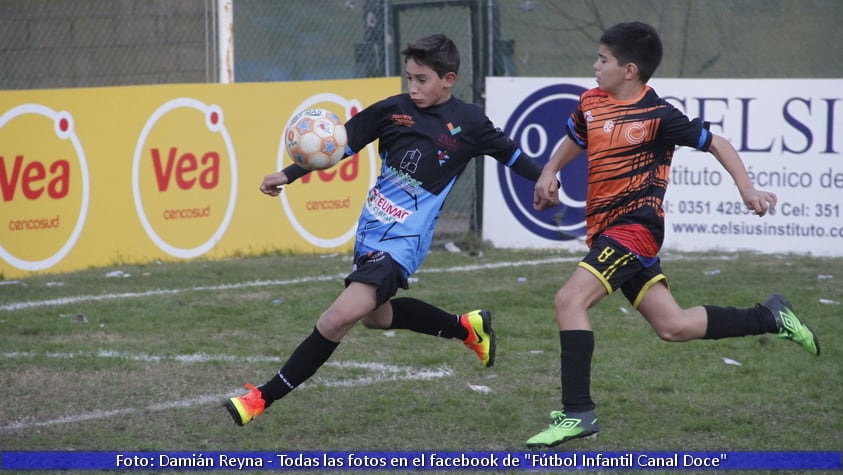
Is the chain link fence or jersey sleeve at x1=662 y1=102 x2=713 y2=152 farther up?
the chain link fence

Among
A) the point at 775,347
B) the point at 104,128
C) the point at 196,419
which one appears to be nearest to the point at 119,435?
the point at 196,419

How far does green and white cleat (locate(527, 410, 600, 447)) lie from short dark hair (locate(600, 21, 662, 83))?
1517 millimetres

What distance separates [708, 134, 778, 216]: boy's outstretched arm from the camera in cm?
507

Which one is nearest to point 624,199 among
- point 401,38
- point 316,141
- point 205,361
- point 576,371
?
point 576,371

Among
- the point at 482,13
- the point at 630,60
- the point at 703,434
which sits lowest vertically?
the point at 703,434

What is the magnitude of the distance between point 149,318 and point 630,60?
4.13 meters

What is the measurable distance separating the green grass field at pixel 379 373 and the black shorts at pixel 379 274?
64 centimetres

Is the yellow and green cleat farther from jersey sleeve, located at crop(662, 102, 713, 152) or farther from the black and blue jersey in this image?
jersey sleeve, located at crop(662, 102, 713, 152)

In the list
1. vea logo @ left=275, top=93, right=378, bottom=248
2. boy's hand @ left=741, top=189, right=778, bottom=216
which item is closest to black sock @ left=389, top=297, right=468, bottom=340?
boy's hand @ left=741, top=189, right=778, bottom=216

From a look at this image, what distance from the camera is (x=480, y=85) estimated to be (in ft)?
40.7

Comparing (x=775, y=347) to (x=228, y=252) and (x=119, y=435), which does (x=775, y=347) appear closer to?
(x=119, y=435)

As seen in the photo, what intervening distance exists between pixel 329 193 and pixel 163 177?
5.36 feet

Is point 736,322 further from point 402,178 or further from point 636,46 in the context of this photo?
point 402,178

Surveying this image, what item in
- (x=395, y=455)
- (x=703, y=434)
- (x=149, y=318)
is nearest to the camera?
(x=395, y=455)
